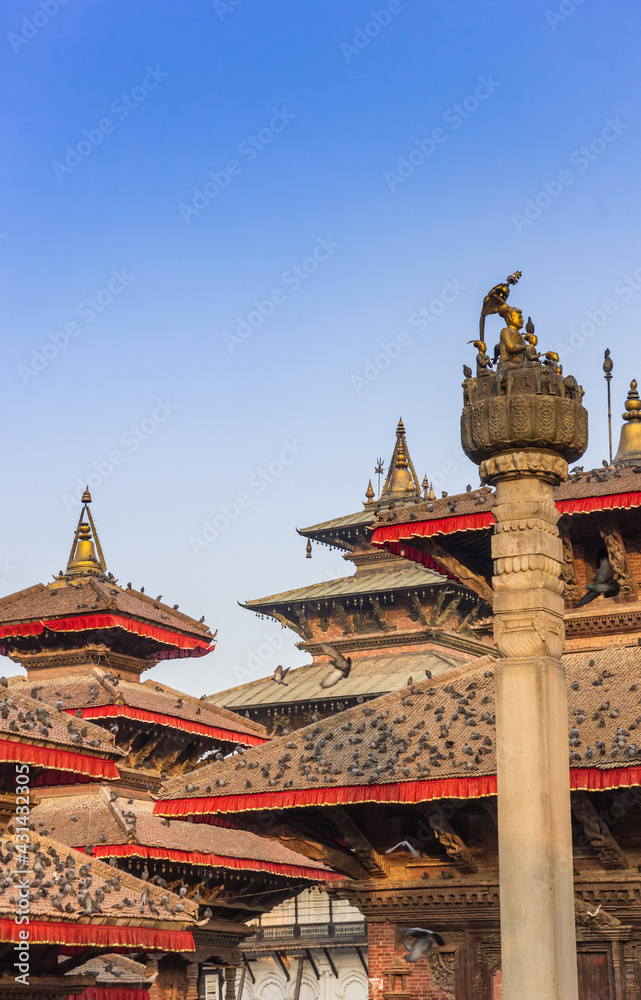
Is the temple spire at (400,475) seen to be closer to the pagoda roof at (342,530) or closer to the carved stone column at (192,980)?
the pagoda roof at (342,530)

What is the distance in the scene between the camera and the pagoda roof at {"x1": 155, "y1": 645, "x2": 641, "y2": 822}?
63.0ft

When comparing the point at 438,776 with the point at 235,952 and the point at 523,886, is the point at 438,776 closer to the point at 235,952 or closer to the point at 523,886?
the point at 523,886

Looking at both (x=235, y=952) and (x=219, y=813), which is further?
(x=235, y=952)

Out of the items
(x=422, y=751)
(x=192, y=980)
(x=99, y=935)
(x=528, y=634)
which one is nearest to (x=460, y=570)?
(x=422, y=751)

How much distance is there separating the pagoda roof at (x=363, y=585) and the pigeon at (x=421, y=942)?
2210cm

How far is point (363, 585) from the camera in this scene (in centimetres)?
4603

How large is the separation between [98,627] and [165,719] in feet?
8.83

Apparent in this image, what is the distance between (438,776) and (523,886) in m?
6.83

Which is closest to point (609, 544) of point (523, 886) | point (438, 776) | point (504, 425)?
point (438, 776)

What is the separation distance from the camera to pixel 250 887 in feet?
108

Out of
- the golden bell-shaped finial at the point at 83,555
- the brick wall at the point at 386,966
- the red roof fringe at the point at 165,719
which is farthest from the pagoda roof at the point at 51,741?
the golden bell-shaped finial at the point at 83,555

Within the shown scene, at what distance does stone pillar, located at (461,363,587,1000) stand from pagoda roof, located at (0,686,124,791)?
983 cm

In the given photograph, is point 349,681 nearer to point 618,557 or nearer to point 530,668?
point 618,557

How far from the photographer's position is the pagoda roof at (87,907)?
20016 millimetres
